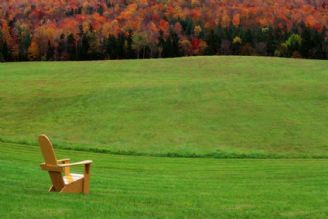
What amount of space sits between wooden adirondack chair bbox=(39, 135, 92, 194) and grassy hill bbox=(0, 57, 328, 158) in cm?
1740

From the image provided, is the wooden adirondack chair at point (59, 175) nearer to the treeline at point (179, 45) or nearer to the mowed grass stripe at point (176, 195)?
the mowed grass stripe at point (176, 195)

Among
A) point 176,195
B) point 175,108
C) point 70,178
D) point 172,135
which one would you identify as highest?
point 70,178

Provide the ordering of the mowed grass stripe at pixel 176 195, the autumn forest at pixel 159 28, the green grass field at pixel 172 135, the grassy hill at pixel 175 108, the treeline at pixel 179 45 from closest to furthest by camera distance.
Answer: the mowed grass stripe at pixel 176 195 < the green grass field at pixel 172 135 < the grassy hill at pixel 175 108 < the treeline at pixel 179 45 < the autumn forest at pixel 159 28

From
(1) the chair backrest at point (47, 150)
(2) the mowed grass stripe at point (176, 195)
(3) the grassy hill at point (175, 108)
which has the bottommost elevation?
(3) the grassy hill at point (175, 108)

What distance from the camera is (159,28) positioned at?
124 meters

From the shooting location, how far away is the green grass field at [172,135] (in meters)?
11.0

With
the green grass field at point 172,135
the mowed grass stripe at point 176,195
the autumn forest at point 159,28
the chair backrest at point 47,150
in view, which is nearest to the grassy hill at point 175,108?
the green grass field at point 172,135

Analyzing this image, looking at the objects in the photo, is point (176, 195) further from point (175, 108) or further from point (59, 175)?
point (175, 108)

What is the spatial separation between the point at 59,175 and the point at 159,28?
114414 millimetres

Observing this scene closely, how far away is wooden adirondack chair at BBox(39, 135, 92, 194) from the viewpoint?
11156mm

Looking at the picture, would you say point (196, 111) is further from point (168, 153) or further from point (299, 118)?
point (168, 153)

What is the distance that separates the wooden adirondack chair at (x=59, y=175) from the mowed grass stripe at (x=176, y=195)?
318 millimetres

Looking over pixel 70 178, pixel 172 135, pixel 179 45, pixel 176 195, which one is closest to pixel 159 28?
pixel 179 45

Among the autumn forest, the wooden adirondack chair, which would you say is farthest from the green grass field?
the autumn forest
